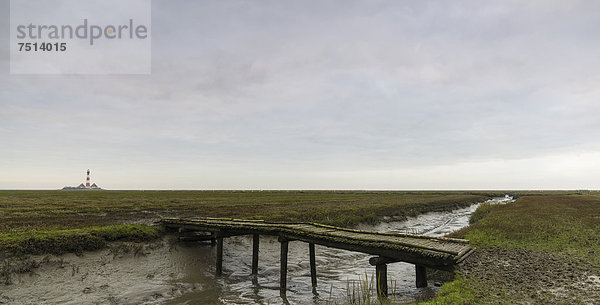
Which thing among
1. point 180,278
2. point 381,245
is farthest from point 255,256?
point 381,245

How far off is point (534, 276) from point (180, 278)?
16506mm

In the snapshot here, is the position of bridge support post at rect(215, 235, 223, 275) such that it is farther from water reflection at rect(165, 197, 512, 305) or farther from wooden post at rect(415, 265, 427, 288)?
wooden post at rect(415, 265, 427, 288)

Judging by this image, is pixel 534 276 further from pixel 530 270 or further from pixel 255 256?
pixel 255 256

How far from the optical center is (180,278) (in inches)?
685

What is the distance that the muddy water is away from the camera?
1401 cm

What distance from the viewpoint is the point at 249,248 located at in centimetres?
2361

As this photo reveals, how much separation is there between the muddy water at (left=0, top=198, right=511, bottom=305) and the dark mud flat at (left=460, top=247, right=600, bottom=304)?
8.19 ft

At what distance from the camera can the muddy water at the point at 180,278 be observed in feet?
46.0

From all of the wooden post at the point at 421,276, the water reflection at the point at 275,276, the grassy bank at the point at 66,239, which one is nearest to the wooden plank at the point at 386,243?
the wooden post at the point at 421,276

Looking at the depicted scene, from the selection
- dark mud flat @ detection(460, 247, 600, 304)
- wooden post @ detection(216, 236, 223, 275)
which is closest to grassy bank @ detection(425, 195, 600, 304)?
dark mud flat @ detection(460, 247, 600, 304)

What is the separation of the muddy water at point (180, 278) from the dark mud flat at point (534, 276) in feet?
8.19

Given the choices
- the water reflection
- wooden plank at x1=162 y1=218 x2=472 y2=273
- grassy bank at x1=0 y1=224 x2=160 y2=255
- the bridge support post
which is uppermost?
wooden plank at x1=162 y1=218 x2=472 y2=273

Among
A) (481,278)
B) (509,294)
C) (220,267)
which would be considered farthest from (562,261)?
(220,267)

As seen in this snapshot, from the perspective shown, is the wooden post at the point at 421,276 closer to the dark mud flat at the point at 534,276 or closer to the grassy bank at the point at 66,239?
the dark mud flat at the point at 534,276
